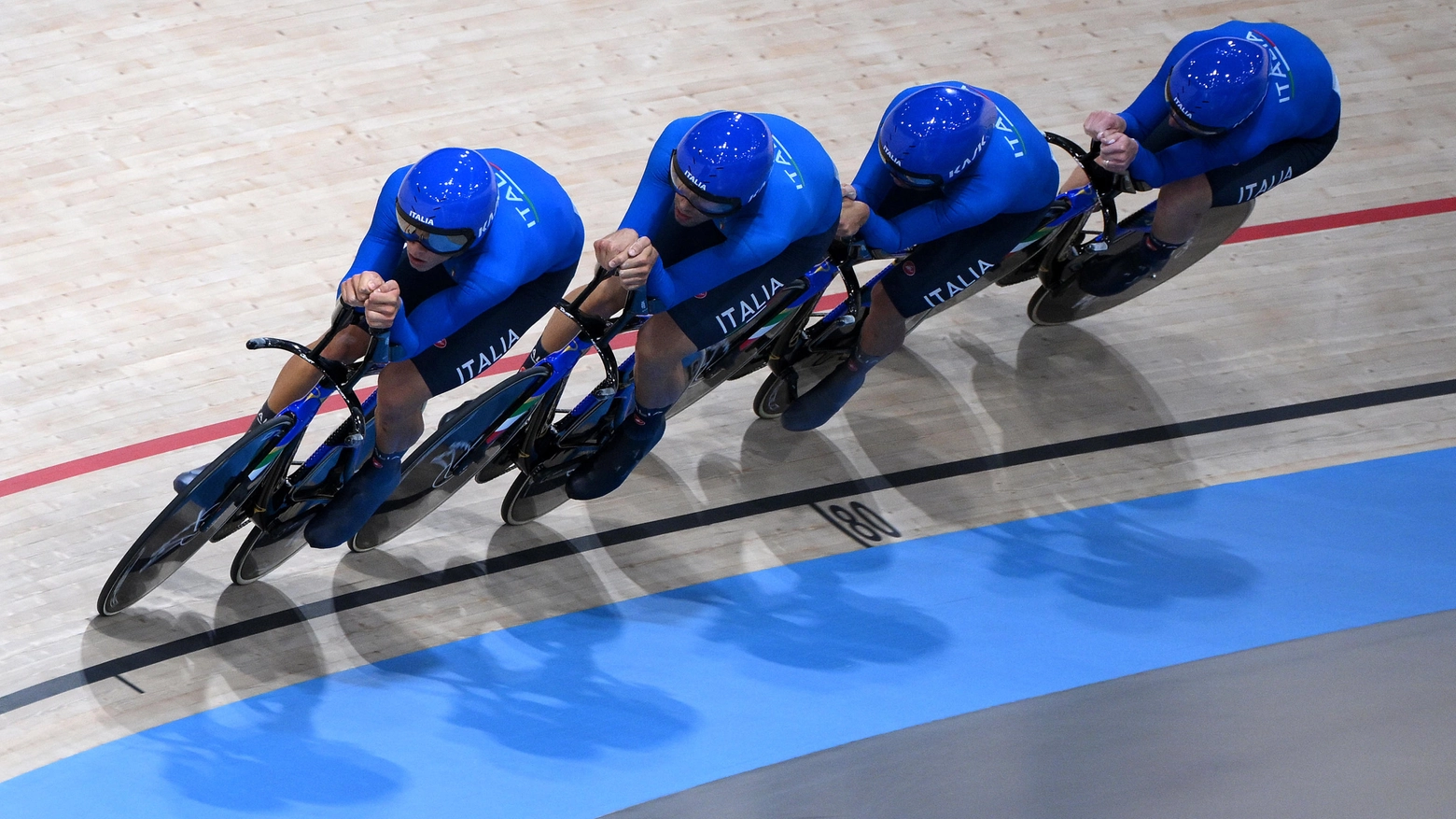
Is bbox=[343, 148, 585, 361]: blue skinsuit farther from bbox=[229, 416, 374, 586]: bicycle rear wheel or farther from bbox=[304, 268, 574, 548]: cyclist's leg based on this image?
bbox=[229, 416, 374, 586]: bicycle rear wheel

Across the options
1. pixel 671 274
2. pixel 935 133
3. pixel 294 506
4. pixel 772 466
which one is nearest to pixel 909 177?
pixel 935 133

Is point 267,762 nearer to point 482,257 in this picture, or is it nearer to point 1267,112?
point 482,257

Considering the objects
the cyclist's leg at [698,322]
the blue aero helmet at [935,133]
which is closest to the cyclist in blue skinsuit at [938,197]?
the blue aero helmet at [935,133]

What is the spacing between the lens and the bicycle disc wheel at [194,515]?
3447 mm

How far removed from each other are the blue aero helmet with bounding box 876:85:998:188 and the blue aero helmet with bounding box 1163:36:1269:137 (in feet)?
2.25

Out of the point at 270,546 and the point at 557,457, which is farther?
the point at 557,457

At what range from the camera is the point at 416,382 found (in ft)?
11.5

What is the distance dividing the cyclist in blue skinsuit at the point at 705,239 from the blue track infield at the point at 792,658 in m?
0.62

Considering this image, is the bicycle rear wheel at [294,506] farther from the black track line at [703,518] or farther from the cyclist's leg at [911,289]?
the cyclist's leg at [911,289]

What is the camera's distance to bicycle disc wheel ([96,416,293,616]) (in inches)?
136

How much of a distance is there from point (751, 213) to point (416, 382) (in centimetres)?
93

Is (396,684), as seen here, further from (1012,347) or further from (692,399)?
(1012,347)

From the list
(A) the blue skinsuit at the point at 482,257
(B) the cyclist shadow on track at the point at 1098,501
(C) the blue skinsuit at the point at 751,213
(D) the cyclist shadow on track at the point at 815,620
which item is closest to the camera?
(A) the blue skinsuit at the point at 482,257

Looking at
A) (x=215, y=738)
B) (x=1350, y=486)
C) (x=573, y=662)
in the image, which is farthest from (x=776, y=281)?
(x=1350, y=486)
